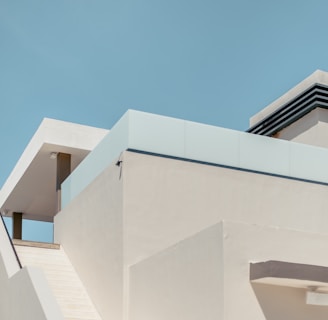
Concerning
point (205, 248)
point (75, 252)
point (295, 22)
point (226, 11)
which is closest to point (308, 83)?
point (226, 11)

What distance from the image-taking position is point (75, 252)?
41.7ft

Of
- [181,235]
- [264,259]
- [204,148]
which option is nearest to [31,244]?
[181,235]

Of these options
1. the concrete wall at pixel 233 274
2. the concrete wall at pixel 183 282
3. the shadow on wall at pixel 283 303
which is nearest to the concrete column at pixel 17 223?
the concrete wall at pixel 183 282

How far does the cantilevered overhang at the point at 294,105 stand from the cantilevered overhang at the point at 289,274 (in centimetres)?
982

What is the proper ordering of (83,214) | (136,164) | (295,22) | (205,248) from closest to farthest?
(205,248) < (136,164) < (295,22) < (83,214)

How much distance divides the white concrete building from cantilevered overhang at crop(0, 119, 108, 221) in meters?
1.38

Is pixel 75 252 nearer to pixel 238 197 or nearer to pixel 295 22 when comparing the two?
pixel 238 197

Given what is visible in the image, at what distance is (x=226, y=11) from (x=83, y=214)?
5588 millimetres

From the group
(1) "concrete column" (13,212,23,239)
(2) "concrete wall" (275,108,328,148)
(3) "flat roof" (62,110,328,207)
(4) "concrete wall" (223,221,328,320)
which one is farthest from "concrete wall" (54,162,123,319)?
(1) "concrete column" (13,212,23,239)

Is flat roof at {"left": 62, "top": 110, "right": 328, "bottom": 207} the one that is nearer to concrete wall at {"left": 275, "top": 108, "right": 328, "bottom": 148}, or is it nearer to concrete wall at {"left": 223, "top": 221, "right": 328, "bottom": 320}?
concrete wall at {"left": 223, "top": 221, "right": 328, "bottom": 320}

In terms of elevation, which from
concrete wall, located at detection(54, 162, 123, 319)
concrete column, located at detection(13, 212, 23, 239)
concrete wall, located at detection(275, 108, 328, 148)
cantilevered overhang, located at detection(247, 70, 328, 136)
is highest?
cantilevered overhang, located at detection(247, 70, 328, 136)

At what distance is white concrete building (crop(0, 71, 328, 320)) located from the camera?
7.45 metres

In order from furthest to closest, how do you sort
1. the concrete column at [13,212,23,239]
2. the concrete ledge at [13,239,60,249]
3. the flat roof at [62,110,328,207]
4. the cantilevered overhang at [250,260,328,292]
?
the concrete column at [13,212,23,239], the concrete ledge at [13,239,60,249], the flat roof at [62,110,328,207], the cantilevered overhang at [250,260,328,292]

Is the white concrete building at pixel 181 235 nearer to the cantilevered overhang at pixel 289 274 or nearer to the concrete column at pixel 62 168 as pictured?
the cantilevered overhang at pixel 289 274
